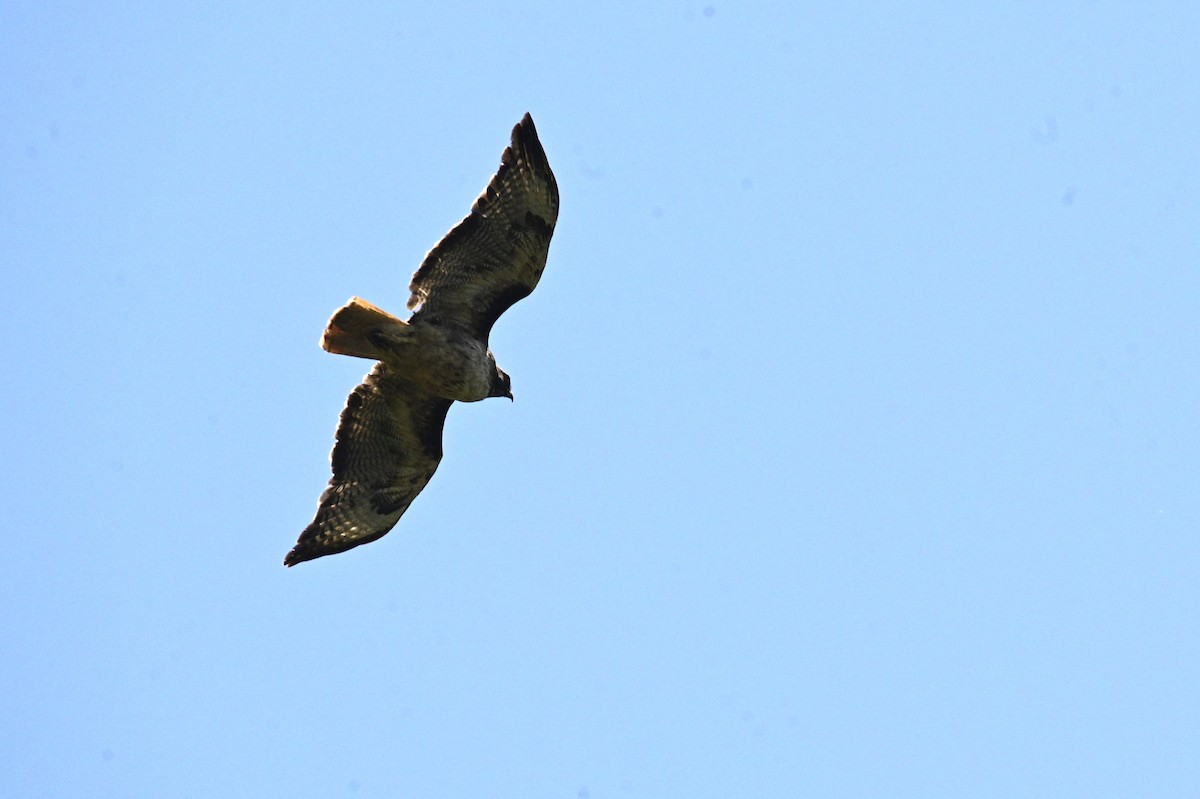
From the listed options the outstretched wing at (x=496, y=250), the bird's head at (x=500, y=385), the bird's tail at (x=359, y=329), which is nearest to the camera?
the bird's tail at (x=359, y=329)

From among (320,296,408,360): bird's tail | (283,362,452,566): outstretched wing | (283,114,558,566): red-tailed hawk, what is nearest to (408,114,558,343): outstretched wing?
(283,114,558,566): red-tailed hawk

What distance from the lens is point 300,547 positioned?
14.7 metres

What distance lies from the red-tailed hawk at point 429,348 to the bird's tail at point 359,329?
1cm

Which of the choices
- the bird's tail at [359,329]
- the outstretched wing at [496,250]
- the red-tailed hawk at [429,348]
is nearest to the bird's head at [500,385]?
the red-tailed hawk at [429,348]

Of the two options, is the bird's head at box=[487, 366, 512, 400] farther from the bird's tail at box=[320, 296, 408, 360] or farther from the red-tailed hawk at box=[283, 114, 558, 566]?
the bird's tail at box=[320, 296, 408, 360]

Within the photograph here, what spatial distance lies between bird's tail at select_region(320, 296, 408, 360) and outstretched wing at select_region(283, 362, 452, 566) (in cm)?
89

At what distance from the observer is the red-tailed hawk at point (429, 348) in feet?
44.2

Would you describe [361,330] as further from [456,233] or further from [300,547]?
[300,547]

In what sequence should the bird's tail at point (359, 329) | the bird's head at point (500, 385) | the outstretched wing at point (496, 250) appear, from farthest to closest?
the bird's head at point (500, 385)
the outstretched wing at point (496, 250)
the bird's tail at point (359, 329)

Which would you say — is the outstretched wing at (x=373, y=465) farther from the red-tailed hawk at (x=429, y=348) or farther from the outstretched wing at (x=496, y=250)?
the outstretched wing at (x=496, y=250)

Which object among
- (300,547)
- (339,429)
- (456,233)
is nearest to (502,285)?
(456,233)

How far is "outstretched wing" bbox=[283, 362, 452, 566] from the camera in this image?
14547mm

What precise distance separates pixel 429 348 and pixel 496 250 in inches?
40.1

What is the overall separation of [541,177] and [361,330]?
1986 mm
